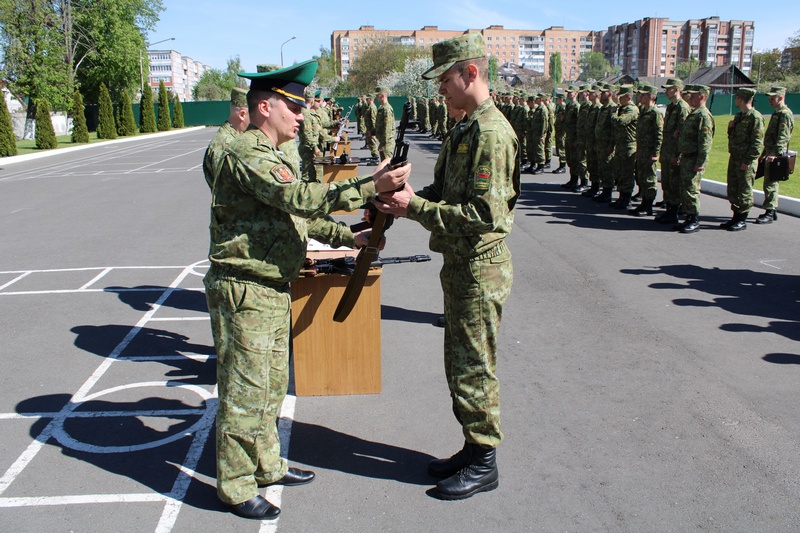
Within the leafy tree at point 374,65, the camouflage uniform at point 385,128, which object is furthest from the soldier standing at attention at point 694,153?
the leafy tree at point 374,65

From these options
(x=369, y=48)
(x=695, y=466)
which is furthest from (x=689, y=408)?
(x=369, y=48)

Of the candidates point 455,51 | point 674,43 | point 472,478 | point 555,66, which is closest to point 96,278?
point 472,478

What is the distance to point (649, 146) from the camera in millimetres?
11828

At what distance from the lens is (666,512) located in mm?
3289

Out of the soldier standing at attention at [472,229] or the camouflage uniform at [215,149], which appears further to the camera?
the camouflage uniform at [215,149]

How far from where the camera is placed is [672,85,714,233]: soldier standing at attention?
1025 cm

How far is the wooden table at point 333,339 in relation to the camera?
4.62 meters

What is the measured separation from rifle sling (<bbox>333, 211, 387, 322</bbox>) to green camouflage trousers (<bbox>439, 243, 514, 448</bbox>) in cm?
38

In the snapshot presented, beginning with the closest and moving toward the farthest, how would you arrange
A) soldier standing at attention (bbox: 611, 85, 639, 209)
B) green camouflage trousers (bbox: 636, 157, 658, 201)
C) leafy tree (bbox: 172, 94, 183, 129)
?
green camouflage trousers (bbox: 636, 157, 658, 201) → soldier standing at attention (bbox: 611, 85, 639, 209) → leafy tree (bbox: 172, 94, 183, 129)

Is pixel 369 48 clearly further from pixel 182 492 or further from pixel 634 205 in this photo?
pixel 182 492

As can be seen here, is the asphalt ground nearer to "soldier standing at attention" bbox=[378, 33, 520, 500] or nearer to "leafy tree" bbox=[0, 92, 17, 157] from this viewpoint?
"soldier standing at attention" bbox=[378, 33, 520, 500]

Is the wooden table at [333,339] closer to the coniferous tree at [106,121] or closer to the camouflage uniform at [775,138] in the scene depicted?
the camouflage uniform at [775,138]

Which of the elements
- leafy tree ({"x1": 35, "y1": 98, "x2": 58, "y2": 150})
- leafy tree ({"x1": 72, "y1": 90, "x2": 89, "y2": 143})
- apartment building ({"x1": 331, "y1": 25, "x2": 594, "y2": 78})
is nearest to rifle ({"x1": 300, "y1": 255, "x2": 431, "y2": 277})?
leafy tree ({"x1": 35, "y1": 98, "x2": 58, "y2": 150})

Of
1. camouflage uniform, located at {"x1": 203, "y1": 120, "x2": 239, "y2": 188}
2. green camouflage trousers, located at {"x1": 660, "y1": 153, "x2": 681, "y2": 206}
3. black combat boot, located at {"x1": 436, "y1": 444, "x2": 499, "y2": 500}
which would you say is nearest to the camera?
black combat boot, located at {"x1": 436, "y1": 444, "x2": 499, "y2": 500}
